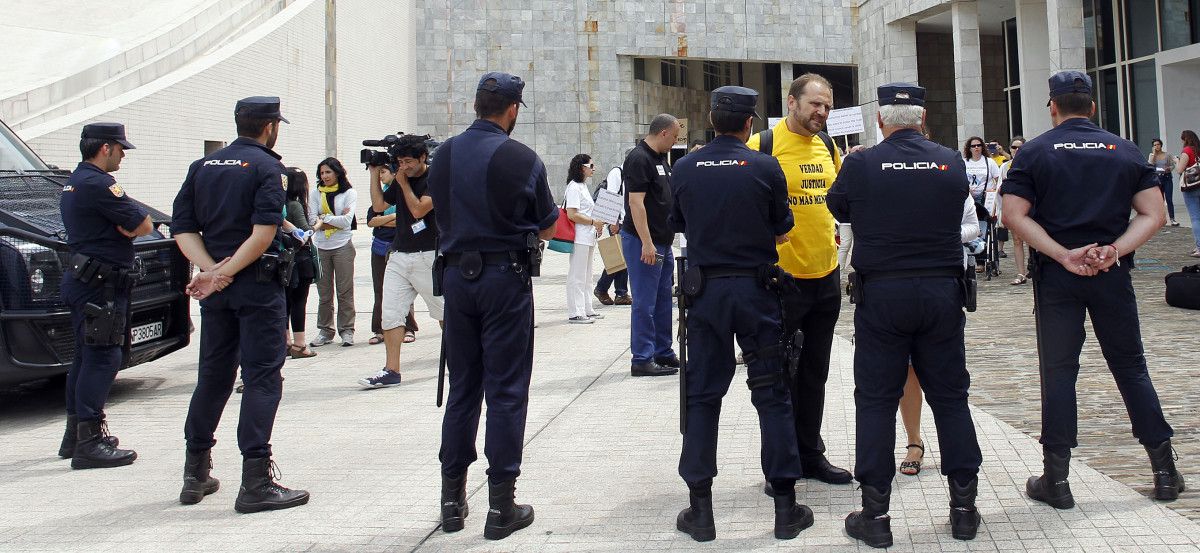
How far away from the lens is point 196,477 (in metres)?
5.40

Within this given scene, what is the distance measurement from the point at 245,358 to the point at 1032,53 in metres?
25.5

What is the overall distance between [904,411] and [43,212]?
18.6ft

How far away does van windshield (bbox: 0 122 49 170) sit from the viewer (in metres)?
8.50

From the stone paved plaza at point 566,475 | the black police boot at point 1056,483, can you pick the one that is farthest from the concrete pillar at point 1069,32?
the black police boot at point 1056,483

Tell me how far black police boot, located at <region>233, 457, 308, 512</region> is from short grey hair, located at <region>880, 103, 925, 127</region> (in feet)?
10.2

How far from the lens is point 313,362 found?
9.87 m

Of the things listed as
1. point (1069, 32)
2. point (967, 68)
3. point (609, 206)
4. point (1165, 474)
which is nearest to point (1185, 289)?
point (609, 206)

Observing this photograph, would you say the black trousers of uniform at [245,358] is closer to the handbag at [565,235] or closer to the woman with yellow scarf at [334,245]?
the woman with yellow scarf at [334,245]

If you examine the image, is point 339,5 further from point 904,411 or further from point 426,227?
point 904,411

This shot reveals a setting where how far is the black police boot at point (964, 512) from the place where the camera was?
4.48 m

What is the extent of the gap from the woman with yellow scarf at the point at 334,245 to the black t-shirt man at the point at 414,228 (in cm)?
234

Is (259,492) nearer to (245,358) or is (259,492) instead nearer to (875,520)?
(245,358)

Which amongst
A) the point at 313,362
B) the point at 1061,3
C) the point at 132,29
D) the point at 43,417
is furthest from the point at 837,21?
the point at 43,417

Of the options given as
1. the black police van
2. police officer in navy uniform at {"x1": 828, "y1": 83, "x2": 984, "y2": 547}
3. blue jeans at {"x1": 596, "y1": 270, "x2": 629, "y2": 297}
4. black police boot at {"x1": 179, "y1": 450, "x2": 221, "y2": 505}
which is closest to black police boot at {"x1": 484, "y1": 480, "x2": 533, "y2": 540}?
police officer in navy uniform at {"x1": 828, "y1": 83, "x2": 984, "y2": 547}
